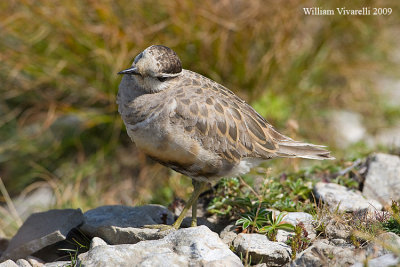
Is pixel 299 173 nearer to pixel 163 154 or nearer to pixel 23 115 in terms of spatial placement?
pixel 163 154

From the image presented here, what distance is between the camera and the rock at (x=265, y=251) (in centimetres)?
395

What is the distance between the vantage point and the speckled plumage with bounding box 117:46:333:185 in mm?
4348

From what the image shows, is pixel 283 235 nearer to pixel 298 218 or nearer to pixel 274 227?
pixel 274 227

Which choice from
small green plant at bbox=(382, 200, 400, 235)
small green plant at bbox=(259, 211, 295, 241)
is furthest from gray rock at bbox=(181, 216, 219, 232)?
small green plant at bbox=(382, 200, 400, 235)

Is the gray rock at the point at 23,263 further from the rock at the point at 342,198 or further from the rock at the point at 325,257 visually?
the rock at the point at 342,198

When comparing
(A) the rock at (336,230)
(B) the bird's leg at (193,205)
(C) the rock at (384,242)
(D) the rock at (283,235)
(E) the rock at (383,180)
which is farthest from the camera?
(E) the rock at (383,180)

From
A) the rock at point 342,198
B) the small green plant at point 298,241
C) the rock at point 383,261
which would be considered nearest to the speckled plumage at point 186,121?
the rock at point 342,198

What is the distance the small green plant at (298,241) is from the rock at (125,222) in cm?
109

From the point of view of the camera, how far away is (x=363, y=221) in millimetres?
4117

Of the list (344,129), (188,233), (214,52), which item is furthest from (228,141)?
(344,129)

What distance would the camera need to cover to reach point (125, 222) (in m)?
4.83

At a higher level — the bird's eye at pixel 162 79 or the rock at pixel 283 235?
the bird's eye at pixel 162 79

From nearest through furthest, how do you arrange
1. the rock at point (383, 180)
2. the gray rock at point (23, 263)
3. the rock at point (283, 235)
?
the rock at point (283, 235) < the gray rock at point (23, 263) < the rock at point (383, 180)

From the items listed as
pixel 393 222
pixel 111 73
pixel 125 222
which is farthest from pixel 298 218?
pixel 111 73
